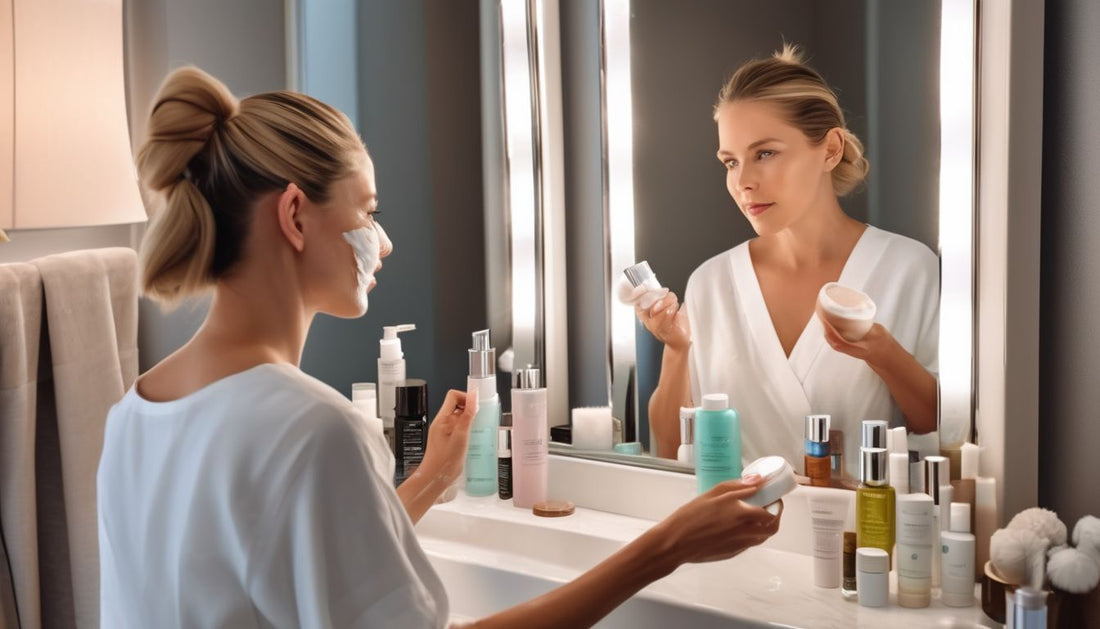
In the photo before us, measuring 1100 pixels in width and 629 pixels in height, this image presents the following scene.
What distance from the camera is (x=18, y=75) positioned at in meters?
1.36

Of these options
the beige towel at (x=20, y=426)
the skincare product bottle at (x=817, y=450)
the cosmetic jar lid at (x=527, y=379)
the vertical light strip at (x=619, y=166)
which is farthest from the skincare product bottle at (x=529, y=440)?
the beige towel at (x=20, y=426)

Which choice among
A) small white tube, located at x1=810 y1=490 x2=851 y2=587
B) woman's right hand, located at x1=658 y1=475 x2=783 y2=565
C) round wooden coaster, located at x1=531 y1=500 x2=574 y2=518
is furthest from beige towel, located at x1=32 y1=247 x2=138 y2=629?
small white tube, located at x1=810 y1=490 x2=851 y2=587

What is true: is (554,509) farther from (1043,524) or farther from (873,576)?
(1043,524)

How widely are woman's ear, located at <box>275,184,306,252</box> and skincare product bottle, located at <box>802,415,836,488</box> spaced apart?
0.69 m

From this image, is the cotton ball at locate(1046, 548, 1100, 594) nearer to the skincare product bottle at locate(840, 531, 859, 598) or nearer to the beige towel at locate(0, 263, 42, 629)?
the skincare product bottle at locate(840, 531, 859, 598)

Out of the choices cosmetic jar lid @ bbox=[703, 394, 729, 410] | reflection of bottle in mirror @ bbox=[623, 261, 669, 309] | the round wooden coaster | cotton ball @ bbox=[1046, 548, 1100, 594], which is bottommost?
the round wooden coaster

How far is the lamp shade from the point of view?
135cm

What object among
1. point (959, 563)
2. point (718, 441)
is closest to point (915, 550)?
point (959, 563)

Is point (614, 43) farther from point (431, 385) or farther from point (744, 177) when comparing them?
point (431, 385)

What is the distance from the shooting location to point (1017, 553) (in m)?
1.12

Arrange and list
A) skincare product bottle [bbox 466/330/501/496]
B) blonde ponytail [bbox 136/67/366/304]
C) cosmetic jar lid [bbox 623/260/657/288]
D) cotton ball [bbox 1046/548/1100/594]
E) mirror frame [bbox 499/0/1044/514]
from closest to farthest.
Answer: blonde ponytail [bbox 136/67/366/304], cotton ball [bbox 1046/548/1100/594], mirror frame [bbox 499/0/1044/514], cosmetic jar lid [bbox 623/260/657/288], skincare product bottle [bbox 466/330/501/496]

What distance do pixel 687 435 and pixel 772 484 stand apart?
0.36 metres

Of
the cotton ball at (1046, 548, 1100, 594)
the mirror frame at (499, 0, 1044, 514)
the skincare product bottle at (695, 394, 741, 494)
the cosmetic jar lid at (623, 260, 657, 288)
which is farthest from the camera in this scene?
the cosmetic jar lid at (623, 260, 657, 288)

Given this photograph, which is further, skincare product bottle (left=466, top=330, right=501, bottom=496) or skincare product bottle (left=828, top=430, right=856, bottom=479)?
skincare product bottle (left=466, top=330, right=501, bottom=496)
